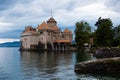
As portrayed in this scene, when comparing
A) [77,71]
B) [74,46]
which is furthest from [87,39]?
[77,71]

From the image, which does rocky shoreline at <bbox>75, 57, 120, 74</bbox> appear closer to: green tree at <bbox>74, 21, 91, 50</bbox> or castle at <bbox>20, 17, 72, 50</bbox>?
green tree at <bbox>74, 21, 91, 50</bbox>

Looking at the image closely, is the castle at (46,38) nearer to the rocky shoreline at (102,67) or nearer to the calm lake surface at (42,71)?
the calm lake surface at (42,71)

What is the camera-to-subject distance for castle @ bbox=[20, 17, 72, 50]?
544 ft

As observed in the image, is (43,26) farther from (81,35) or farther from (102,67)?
(102,67)

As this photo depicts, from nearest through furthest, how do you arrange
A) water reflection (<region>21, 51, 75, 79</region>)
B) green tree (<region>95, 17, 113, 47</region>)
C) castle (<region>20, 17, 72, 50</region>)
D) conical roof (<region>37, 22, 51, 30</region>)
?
water reflection (<region>21, 51, 75, 79</region>) < green tree (<region>95, 17, 113, 47</region>) < castle (<region>20, 17, 72, 50</region>) < conical roof (<region>37, 22, 51, 30</region>)

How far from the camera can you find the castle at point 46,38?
165875 millimetres

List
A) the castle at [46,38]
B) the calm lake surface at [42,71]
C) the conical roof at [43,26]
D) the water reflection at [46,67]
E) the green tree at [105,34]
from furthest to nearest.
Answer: the conical roof at [43,26] < the castle at [46,38] < the green tree at [105,34] < the water reflection at [46,67] < the calm lake surface at [42,71]

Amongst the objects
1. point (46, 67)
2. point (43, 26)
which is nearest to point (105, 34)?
point (46, 67)

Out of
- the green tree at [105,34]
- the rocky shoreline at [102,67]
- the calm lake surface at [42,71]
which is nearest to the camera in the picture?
the calm lake surface at [42,71]

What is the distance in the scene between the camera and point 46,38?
16562cm

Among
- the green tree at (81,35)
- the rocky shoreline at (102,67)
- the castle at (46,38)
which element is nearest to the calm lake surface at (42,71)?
the rocky shoreline at (102,67)

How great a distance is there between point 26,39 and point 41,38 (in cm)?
1358

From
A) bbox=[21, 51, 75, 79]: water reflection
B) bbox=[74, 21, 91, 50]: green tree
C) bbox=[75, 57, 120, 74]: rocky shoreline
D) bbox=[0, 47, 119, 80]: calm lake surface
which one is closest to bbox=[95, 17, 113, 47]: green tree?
bbox=[21, 51, 75, 79]: water reflection

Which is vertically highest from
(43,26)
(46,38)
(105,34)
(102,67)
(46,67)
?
(43,26)
